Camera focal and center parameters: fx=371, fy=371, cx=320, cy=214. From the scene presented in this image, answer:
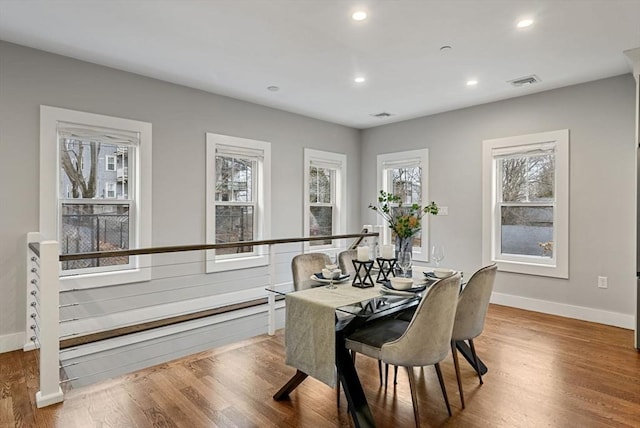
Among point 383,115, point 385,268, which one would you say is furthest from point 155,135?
point 383,115

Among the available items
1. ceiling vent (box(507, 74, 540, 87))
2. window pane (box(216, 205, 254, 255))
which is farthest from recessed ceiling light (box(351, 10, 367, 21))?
window pane (box(216, 205, 254, 255))

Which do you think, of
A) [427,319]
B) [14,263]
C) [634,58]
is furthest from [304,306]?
[634,58]

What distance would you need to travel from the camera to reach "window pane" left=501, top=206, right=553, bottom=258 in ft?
14.8

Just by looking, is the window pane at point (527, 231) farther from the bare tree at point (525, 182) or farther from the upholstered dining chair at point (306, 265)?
the upholstered dining chair at point (306, 265)

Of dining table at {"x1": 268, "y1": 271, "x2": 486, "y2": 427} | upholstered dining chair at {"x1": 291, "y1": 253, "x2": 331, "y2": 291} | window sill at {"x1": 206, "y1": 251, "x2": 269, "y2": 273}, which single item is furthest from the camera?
window sill at {"x1": 206, "y1": 251, "x2": 269, "y2": 273}

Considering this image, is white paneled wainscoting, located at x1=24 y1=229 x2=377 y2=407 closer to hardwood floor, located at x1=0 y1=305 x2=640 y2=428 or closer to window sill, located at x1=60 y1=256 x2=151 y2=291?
window sill, located at x1=60 y1=256 x2=151 y2=291

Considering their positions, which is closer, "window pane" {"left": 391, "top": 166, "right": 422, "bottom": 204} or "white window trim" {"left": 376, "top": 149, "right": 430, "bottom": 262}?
"white window trim" {"left": 376, "top": 149, "right": 430, "bottom": 262}

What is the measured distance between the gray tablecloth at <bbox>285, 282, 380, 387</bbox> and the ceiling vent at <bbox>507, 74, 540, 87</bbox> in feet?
9.97

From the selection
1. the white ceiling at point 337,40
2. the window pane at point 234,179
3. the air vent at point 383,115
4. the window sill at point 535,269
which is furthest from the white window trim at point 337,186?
the window sill at point 535,269

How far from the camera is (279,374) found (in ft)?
9.37

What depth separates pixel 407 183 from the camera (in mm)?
5961

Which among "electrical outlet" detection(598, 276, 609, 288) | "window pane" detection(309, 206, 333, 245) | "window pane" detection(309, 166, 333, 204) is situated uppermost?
"window pane" detection(309, 166, 333, 204)

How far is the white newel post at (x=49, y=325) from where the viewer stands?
234 cm

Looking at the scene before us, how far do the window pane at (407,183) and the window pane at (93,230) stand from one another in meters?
4.01
